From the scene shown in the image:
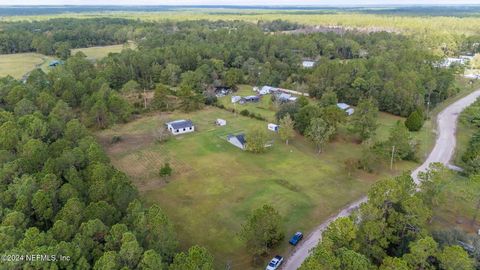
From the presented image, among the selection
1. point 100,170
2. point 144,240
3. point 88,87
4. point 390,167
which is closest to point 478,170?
point 390,167

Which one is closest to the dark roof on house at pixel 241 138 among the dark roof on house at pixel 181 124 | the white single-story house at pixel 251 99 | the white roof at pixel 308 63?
the dark roof on house at pixel 181 124

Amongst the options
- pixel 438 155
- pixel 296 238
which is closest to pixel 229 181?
pixel 296 238

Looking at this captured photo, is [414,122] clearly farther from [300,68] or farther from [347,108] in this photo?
[300,68]

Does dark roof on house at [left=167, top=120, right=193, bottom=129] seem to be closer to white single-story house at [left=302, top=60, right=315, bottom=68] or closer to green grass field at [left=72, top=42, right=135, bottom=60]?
white single-story house at [left=302, top=60, right=315, bottom=68]

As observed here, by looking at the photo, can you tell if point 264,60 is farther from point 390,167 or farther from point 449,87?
point 390,167

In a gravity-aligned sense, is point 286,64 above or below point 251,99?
above

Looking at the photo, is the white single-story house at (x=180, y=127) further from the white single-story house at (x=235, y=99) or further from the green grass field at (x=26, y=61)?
the green grass field at (x=26, y=61)
